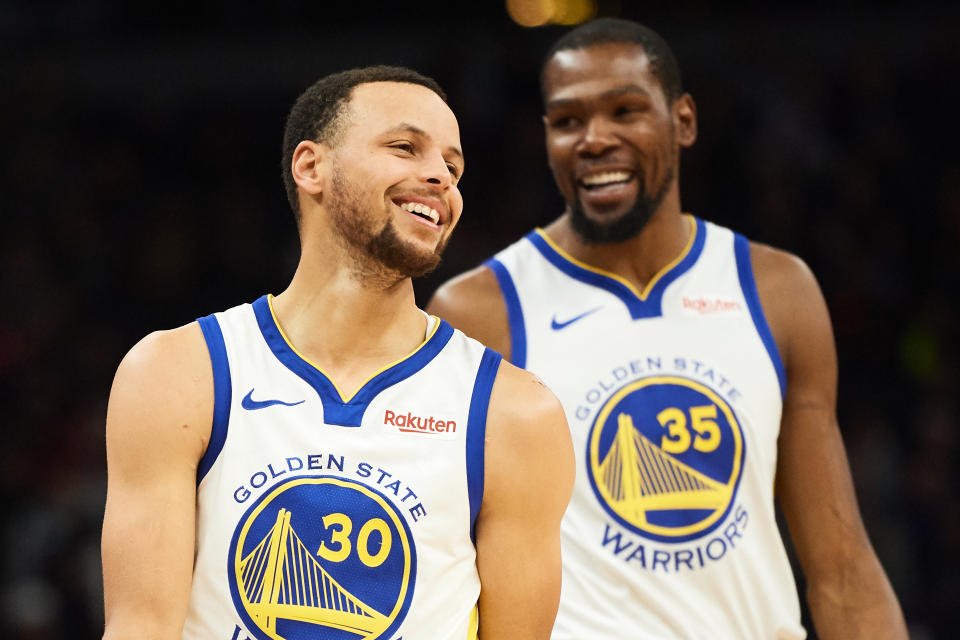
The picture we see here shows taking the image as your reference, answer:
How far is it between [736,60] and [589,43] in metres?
5.82

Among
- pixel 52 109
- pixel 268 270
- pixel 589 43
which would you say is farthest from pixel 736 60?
pixel 589 43

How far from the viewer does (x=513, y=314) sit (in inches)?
140

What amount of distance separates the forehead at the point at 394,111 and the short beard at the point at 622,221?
1.03 m

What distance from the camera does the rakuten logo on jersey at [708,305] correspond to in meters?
3.58

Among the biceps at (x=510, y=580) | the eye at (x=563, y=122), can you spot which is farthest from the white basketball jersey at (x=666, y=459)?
the biceps at (x=510, y=580)

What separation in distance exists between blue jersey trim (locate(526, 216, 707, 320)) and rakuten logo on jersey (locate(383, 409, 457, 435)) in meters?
1.15

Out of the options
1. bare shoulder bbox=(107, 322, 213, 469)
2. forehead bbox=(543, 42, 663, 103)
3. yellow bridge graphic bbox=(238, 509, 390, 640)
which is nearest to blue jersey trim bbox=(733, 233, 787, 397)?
forehead bbox=(543, 42, 663, 103)

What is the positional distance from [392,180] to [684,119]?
151 cm

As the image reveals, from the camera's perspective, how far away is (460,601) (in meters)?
2.47

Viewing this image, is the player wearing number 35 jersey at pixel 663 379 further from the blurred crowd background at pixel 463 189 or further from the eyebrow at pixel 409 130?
the blurred crowd background at pixel 463 189

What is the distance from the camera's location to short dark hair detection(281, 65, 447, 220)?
2654 mm

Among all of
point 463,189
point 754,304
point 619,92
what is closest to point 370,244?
point 619,92

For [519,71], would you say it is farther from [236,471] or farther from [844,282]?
[236,471]

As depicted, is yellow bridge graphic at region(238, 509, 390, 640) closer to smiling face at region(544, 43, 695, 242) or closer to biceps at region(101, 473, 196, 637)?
biceps at region(101, 473, 196, 637)
